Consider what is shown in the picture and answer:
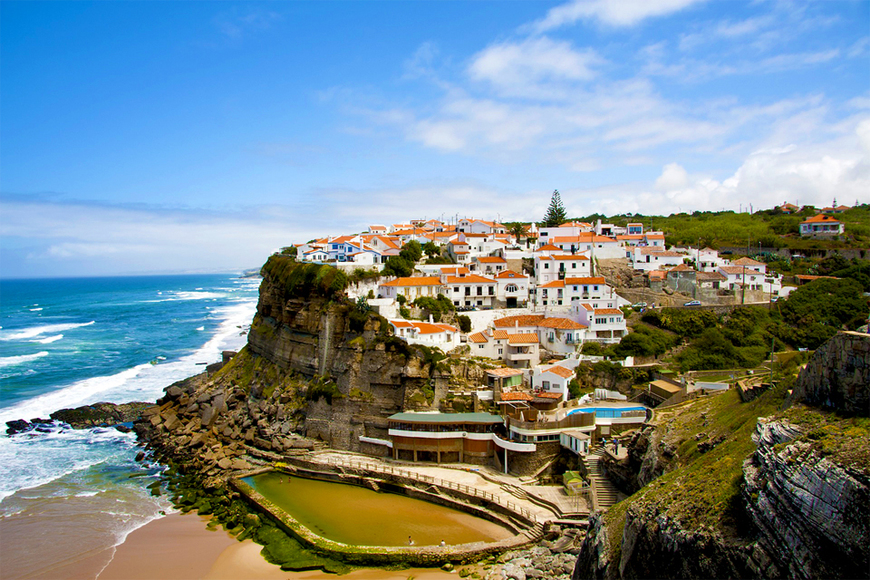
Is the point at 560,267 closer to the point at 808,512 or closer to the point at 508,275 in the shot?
the point at 508,275

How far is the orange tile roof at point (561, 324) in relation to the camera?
1332 inches

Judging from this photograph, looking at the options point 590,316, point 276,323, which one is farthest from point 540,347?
point 276,323

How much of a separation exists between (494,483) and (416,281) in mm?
17125

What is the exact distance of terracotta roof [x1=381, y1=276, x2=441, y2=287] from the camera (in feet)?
124

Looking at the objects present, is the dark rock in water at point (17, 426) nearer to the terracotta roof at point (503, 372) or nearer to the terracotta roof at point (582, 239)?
the terracotta roof at point (503, 372)

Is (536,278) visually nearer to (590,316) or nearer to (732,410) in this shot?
(590,316)

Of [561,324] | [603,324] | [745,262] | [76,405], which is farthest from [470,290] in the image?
[76,405]

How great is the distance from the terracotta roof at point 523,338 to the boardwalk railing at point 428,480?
10650 mm

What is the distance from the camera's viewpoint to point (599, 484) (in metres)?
23.0

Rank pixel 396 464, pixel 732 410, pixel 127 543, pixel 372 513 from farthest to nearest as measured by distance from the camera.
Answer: pixel 396 464 < pixel 372 513 < pixel 127 543 < pixel 732 410

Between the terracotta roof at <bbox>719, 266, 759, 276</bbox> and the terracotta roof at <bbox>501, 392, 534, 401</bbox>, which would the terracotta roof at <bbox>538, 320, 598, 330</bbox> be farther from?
the terracotta roof at <bbox>719, 266, 759, 276</bbox>

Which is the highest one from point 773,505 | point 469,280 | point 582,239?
point 582,239

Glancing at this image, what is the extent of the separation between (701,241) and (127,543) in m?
57.6

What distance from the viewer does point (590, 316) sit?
34.6 m
